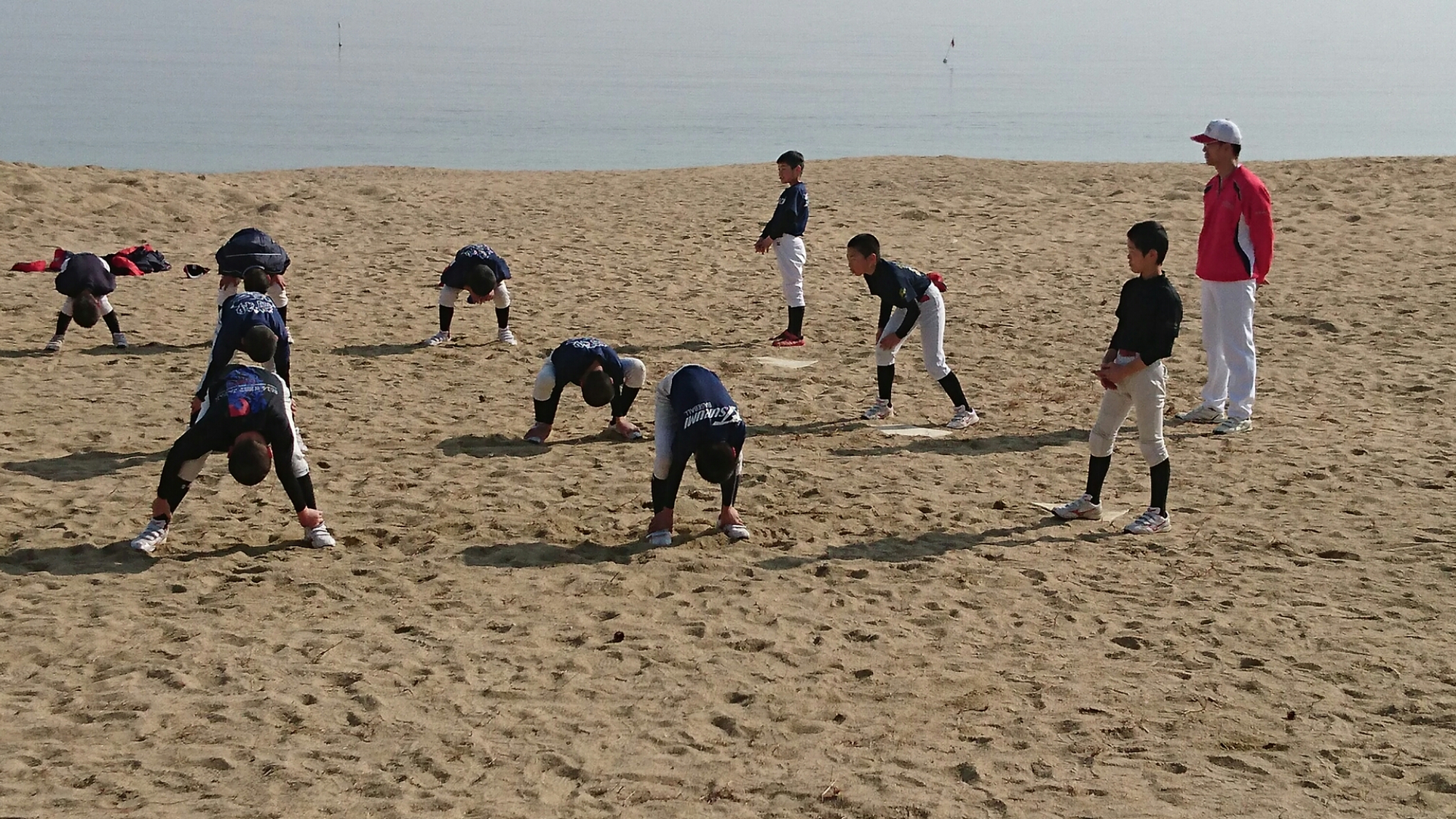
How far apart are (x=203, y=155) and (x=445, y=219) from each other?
1660 centimetres

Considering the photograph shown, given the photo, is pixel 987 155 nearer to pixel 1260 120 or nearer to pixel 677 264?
pixel 1260 120

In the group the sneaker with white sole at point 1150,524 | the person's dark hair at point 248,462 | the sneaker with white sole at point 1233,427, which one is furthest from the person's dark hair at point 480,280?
the sneaker with white sole at point 1150,524

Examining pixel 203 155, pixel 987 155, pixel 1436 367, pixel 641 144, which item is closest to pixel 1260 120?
pixel 987 155

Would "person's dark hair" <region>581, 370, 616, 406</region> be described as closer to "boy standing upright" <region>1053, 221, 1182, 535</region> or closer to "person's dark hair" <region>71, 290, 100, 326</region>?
"boy standing upright" <region>1053, 221, 1182, 535</region>

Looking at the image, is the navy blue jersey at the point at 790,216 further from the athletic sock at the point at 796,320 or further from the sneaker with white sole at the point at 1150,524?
the sneaker with white sole at the point at 1150,524

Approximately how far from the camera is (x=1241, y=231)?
405 inches

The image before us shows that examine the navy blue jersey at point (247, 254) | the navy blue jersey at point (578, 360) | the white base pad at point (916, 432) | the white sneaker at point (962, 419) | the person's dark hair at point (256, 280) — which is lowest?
the white base pad at point (916, 432)

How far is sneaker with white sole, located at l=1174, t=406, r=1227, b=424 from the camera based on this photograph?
10.6 metres

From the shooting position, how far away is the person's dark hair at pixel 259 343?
856 cm

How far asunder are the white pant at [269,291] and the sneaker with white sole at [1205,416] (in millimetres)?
7057

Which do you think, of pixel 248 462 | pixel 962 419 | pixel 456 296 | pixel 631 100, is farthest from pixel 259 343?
pixel 631 100

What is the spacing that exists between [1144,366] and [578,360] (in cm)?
372

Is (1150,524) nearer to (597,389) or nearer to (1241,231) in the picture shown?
(1241,231)

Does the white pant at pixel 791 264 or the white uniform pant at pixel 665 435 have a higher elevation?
the white pant at pixel 791 264
